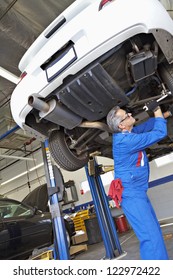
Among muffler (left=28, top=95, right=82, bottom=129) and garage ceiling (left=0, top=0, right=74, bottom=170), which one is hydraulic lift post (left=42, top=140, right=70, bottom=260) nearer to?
muffler (left=28, top=95, right=82, bottom=129)

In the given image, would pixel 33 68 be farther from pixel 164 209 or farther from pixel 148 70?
pixel 164 209

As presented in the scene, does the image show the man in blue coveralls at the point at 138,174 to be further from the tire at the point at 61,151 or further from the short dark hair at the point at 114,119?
the tire at the point at 61,151

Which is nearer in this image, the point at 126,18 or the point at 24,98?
the point at 126,18

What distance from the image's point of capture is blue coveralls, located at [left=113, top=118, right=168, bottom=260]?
1.41 metres

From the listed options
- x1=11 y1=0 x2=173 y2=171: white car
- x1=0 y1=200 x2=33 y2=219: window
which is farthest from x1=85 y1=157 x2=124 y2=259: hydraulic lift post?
x1=11 y1=0 x2=173 y2=171: white car

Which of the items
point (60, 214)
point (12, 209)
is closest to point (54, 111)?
point (60, 214)

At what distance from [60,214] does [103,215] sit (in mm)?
1118

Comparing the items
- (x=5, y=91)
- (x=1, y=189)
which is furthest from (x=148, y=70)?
(x=1, y=189)

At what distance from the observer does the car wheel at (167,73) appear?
1464mm

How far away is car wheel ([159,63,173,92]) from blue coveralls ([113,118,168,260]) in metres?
0.26

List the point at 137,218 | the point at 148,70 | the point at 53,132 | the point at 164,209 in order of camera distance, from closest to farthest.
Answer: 1. the point at 148,70
2. the point at 137,218
3. the point at 53,132
4. the point at 164,209

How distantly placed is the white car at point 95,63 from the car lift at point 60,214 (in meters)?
0.58

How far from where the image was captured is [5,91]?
4512 millimetres
